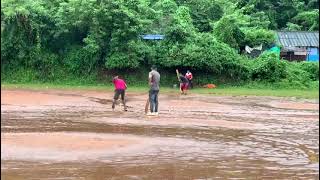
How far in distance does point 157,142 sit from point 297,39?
26856 mm

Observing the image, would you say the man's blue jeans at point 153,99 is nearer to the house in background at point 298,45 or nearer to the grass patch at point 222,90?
the grass patch at point 222,90

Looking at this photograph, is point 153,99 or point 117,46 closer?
point 153,99

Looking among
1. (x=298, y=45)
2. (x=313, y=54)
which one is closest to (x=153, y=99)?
(x=298, y=45)

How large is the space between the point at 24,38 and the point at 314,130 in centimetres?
2167

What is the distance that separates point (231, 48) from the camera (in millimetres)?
31953

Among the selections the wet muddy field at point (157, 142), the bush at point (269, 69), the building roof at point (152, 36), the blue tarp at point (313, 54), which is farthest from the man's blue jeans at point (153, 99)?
the blue tarp at point (313, 54)

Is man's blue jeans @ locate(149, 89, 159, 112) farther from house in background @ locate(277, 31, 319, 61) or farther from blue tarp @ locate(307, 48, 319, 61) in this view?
blue tarp @ locate(307, 48, 319, 61)

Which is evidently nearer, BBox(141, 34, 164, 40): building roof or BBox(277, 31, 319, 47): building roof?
BBox(141, 34, 164, 40): building roof

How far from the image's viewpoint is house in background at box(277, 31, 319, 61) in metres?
35.8

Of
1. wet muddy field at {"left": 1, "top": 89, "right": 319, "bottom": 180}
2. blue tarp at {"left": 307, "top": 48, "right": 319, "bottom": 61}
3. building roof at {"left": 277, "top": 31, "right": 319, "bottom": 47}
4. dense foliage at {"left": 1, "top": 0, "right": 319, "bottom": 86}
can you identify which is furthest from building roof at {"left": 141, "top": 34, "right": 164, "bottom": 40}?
wet muddy field at {"left": 1, "top": 89, "right": 319, "bottom": 180}

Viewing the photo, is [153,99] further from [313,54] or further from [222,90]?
[313,54]

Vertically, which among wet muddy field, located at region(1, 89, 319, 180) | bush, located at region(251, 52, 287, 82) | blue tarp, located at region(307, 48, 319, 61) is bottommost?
wet muddy field, located at region(1, 89, 319, 180)

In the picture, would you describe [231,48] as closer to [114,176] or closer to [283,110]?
[283,110]

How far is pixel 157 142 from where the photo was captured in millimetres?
11172
